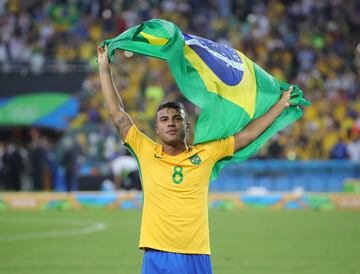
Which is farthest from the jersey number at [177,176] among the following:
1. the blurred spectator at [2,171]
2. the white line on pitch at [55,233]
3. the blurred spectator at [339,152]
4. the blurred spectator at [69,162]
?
the blurred spectator at [2,171]

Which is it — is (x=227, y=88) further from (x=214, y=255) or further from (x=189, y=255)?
(x=214, y=255)

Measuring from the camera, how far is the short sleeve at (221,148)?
6.62m

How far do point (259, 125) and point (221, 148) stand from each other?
0.37 metres

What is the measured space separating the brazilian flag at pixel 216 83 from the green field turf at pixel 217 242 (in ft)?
17.3

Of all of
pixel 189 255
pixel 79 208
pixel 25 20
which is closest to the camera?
pixel 189 255

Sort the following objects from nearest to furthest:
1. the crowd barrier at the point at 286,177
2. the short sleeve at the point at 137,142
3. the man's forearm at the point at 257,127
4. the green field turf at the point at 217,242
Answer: the short sleeve at the point at 137,142 → the man's forearm at the point at 257,127 → the green field turf at the point at 217,242 → the crowd barrier at the point at 286,177

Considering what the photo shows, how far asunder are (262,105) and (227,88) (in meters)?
0.35

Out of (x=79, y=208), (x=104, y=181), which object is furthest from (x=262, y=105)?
(x=104, y=181)

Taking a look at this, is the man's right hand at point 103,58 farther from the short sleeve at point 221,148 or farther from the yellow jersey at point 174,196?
the short sleeve at point 221,148

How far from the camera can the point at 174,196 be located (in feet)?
21.0

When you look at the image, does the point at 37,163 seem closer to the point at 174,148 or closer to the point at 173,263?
the point at 174,148

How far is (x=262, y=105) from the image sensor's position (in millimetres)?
7316

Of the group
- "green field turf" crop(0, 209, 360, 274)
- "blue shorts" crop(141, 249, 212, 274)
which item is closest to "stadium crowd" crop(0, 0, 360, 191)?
"green field turf" crop(0, 209, 360, 274)

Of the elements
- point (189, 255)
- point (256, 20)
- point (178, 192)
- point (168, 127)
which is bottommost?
point (189, 255)
